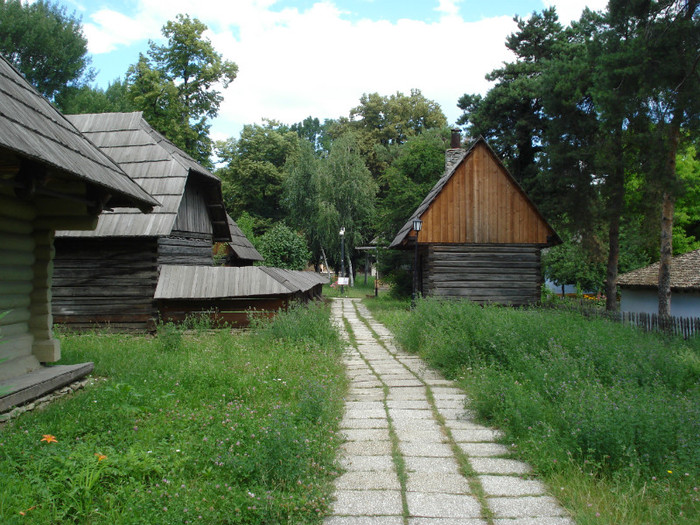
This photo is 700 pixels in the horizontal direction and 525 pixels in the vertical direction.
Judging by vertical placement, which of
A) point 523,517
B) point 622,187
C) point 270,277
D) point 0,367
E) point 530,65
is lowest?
point 523,517

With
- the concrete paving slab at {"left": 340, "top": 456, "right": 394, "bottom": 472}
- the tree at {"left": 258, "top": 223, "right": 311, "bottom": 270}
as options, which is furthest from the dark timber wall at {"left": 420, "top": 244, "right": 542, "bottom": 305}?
the concrete paving slab at {"left": 340, "top": 456, "right": 394, "bottom": 472}

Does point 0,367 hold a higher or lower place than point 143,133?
lower

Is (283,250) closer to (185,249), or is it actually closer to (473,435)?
(185,249)

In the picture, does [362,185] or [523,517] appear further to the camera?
[362,185]

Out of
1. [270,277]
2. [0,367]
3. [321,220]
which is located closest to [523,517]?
[0,367]

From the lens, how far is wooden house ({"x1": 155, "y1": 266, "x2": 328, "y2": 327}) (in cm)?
1255

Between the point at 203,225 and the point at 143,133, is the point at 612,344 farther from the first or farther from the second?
the point at 143,133

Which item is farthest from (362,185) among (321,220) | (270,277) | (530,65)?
(270,277)

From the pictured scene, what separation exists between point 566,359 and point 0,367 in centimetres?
633

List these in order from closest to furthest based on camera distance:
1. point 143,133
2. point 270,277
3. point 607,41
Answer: point 270,277 → point 143,133 → point 607,41

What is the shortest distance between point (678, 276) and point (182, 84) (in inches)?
978

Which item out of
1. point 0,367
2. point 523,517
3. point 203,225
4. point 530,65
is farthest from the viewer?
point 530,65

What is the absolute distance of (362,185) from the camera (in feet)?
125

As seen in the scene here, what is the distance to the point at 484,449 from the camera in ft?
15.2
